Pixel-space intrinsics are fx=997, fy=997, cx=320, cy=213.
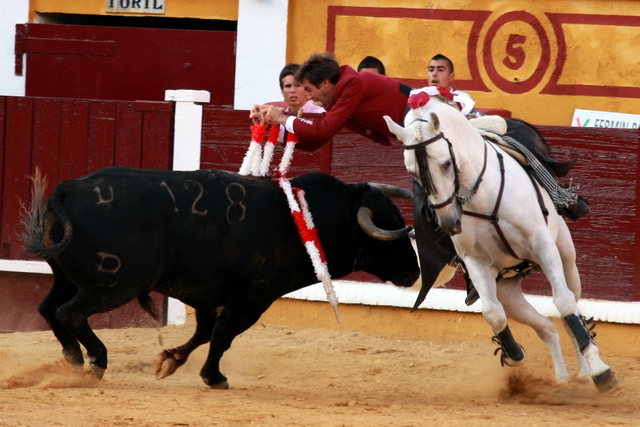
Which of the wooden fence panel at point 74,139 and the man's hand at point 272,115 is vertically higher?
the man's hand at point 272,115

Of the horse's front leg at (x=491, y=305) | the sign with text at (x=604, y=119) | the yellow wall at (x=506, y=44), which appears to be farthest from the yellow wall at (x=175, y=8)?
the horse's front leg at (x=491, y=305)

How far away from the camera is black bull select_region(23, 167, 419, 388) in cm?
519

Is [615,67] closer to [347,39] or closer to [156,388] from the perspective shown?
[347,39]

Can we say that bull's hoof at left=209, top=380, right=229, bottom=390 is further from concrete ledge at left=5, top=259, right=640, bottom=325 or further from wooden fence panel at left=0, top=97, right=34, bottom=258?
wooden fence panel at left=0, top=97, right=34, bottom=258

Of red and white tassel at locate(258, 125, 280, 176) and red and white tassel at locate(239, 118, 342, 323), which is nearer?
red and white tassel at locate(239, 118, 342, 323)

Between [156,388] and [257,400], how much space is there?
30.3 inches

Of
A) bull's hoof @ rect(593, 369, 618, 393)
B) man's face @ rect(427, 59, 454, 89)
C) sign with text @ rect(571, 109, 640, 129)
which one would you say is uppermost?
man's face @ rect(427, 59, 454, 89)

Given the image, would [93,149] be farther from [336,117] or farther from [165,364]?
[336,117]

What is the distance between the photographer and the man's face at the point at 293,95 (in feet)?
23.8

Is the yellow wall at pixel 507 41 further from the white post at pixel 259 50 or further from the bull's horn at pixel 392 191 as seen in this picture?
the bull's horn at pixel 392 191

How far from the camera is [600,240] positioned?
7.28m

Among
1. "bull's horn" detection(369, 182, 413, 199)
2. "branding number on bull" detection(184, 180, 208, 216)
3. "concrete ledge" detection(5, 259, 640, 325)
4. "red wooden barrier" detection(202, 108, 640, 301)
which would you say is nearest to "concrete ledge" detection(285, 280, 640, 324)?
"concrete ledge" detection(5, 259, 640, 325)

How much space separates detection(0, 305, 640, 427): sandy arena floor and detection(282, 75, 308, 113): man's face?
1573mm

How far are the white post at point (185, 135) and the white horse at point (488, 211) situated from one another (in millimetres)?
3091
